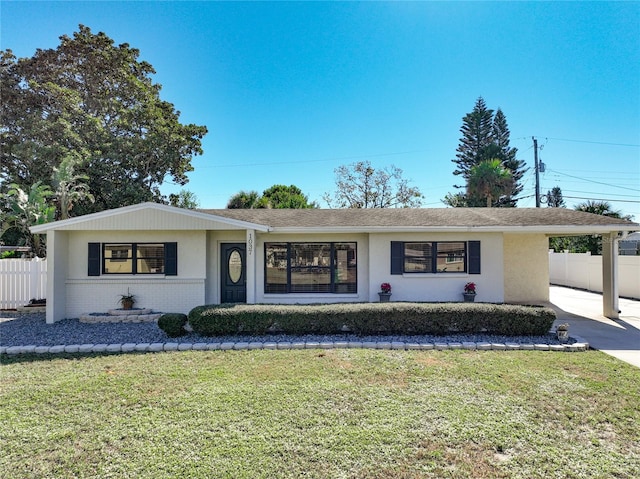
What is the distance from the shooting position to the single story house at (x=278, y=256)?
9.83m

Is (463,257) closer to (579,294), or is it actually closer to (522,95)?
(579,294)

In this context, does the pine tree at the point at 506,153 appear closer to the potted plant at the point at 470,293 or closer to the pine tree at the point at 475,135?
the pine tree at the point at 475,135

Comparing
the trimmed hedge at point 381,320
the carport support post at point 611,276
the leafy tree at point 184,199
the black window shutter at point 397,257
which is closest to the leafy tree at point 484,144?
the carport support post at point 611,276

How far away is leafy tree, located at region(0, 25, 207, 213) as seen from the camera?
19.6 metres

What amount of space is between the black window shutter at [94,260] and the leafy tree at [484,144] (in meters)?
30.8

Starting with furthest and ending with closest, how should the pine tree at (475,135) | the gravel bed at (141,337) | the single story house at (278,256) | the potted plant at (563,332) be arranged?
the pine tree at (475,135)
the single story house at (278,256)
the gravel bed at (141,337)
the potted plant at (563,332)

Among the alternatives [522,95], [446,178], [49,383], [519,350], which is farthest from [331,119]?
[446,178]

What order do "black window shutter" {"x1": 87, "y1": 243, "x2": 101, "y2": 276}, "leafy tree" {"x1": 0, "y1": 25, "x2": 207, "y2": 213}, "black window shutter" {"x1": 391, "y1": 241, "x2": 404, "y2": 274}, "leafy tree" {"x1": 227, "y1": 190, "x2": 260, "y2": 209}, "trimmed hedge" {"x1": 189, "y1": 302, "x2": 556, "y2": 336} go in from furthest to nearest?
"leafy tree" {"x1": 227, "y1": 190, "x2": 260, "y2": 209}, "leafy tree" {"x1": 0, "y1": 25, "x2": 207, "y2": 213}, "black window shutter" {"x1": 391, "y1": 241, "x2": 404, "y2": 274}, "black window shutter" {"x1": 87, "y1": 243, "x2": 101, "y2": 276}, "trimmed hedge" {"x1": 189, "y1": 302, "x2": 556, "y2": 336}

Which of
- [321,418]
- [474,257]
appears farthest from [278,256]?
[321,418]

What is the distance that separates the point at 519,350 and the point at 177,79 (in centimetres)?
1760

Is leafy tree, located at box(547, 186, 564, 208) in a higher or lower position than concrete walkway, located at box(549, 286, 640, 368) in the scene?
higher

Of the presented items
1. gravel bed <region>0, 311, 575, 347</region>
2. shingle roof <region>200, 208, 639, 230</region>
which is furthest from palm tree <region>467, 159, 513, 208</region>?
gravel bed <region>0, 311, 575, 347</region>

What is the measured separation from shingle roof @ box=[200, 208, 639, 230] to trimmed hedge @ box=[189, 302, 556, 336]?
10.6 feet

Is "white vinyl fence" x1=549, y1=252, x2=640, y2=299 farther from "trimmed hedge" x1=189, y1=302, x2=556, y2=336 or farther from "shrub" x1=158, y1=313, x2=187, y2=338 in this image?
"shrub" x1=158, y1=313, x2=187, y2=338
